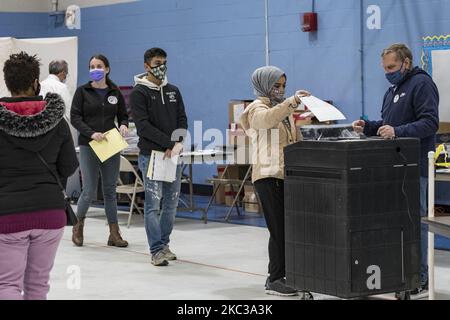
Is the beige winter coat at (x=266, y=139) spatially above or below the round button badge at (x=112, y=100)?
below

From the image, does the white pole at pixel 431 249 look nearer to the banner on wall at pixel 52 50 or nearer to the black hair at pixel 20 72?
the black hair at pixel 20 72

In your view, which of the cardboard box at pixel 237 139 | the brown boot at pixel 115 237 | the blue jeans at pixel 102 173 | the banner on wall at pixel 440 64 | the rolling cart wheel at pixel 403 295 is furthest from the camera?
the cardboard box at pixel 237 139

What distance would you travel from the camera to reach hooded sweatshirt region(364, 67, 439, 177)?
5.47 metres

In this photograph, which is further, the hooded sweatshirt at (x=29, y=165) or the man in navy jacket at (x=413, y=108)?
the man in navy jacket at (x=413, y=108)

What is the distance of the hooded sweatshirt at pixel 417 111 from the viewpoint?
215 inches

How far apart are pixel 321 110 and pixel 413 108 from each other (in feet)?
2.74

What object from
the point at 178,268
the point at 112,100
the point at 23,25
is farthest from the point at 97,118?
the point at 23,25

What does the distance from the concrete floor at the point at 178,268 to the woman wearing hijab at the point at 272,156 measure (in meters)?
0.26

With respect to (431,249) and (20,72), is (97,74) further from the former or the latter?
(431,249)

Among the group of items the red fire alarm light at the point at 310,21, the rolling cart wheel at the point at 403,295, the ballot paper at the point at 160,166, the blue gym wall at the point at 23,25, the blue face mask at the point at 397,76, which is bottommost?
the rolling cart wheel at the point at 403,295

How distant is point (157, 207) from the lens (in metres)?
6.69

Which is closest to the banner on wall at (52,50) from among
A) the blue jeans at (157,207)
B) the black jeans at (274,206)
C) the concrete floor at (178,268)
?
the concrete floor at (178,268)

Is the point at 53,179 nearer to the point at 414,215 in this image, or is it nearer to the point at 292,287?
the point at 292,287

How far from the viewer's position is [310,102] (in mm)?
5160
